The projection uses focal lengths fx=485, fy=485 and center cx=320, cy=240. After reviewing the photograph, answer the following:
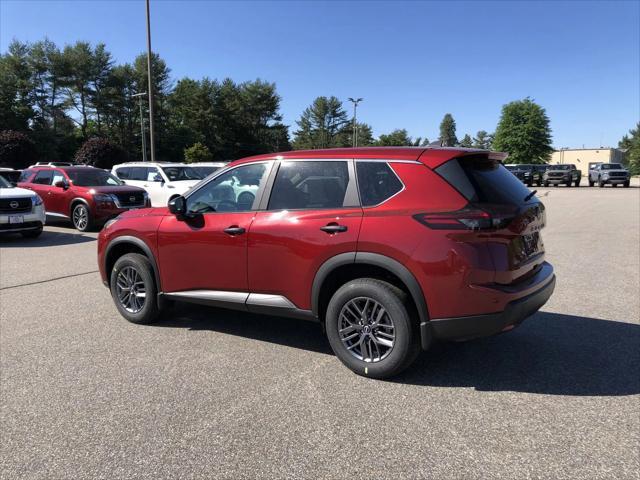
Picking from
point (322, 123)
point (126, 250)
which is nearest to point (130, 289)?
point (126, 250)

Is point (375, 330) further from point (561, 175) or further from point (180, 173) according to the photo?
point (561, 175)

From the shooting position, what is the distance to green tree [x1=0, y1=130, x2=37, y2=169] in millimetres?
→ 35938

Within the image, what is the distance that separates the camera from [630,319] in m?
5.17

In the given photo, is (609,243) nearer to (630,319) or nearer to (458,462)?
(630,319)

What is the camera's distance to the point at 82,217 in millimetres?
12898

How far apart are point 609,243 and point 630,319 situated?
6087mm

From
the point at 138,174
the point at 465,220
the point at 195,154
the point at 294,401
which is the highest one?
the point at 195,154

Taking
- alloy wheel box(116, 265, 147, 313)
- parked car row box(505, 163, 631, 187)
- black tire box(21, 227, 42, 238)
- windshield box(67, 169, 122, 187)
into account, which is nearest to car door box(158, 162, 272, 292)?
alloy wheel box(116, 265, 147, 313)

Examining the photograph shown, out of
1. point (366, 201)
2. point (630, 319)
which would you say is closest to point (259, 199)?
point (366, 201)

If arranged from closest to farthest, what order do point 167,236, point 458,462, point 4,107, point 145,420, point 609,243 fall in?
point 458,462, point 145,420, point 167,236, point 609,243, point 4,107

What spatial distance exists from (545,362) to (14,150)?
41.4m

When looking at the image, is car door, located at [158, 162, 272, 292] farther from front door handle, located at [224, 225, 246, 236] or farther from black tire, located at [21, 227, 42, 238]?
black tire, located at [21, 227, 42, 238]

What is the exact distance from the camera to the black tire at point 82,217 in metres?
12.7

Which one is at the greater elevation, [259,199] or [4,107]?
[4,107]
